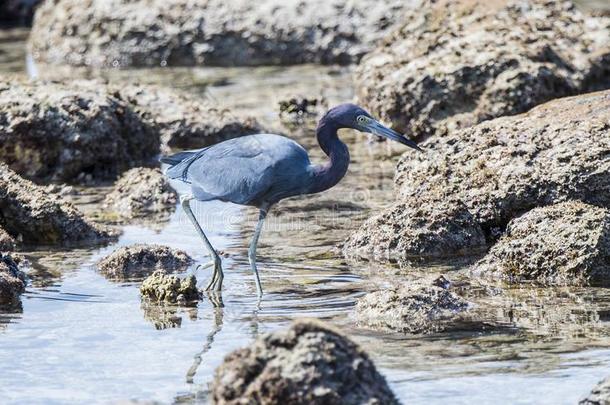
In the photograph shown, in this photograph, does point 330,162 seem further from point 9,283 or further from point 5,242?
point 5,242

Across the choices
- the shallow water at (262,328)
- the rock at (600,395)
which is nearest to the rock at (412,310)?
the shallow water at (262,328)

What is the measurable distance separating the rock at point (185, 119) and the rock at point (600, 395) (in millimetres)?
7831

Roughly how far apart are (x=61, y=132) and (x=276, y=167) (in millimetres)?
4465

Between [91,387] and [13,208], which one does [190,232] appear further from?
[91,387]

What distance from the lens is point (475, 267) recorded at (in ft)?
27.1

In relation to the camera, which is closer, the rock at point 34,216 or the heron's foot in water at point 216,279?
the heron's foot in water at point 216,279

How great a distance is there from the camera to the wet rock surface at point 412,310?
6.99m

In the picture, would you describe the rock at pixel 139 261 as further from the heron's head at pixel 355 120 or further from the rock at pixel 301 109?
the rock at pixel 301 109

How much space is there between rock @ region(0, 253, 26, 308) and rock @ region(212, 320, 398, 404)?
3042 millimetres

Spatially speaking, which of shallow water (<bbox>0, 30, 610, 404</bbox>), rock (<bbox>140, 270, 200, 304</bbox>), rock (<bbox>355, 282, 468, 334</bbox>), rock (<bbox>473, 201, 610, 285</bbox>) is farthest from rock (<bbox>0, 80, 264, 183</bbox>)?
rock (<bbox>355, 282, 468, 334</bbox>)

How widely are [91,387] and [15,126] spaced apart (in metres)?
5.88

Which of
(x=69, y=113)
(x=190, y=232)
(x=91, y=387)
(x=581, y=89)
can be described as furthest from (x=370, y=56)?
(x=91, y=387)

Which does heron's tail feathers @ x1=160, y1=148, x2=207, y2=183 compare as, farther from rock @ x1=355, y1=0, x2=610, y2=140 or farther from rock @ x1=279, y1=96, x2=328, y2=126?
rock @ x1=279, y1=96, x2=328, y2=126

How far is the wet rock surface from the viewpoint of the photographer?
6992 mm
